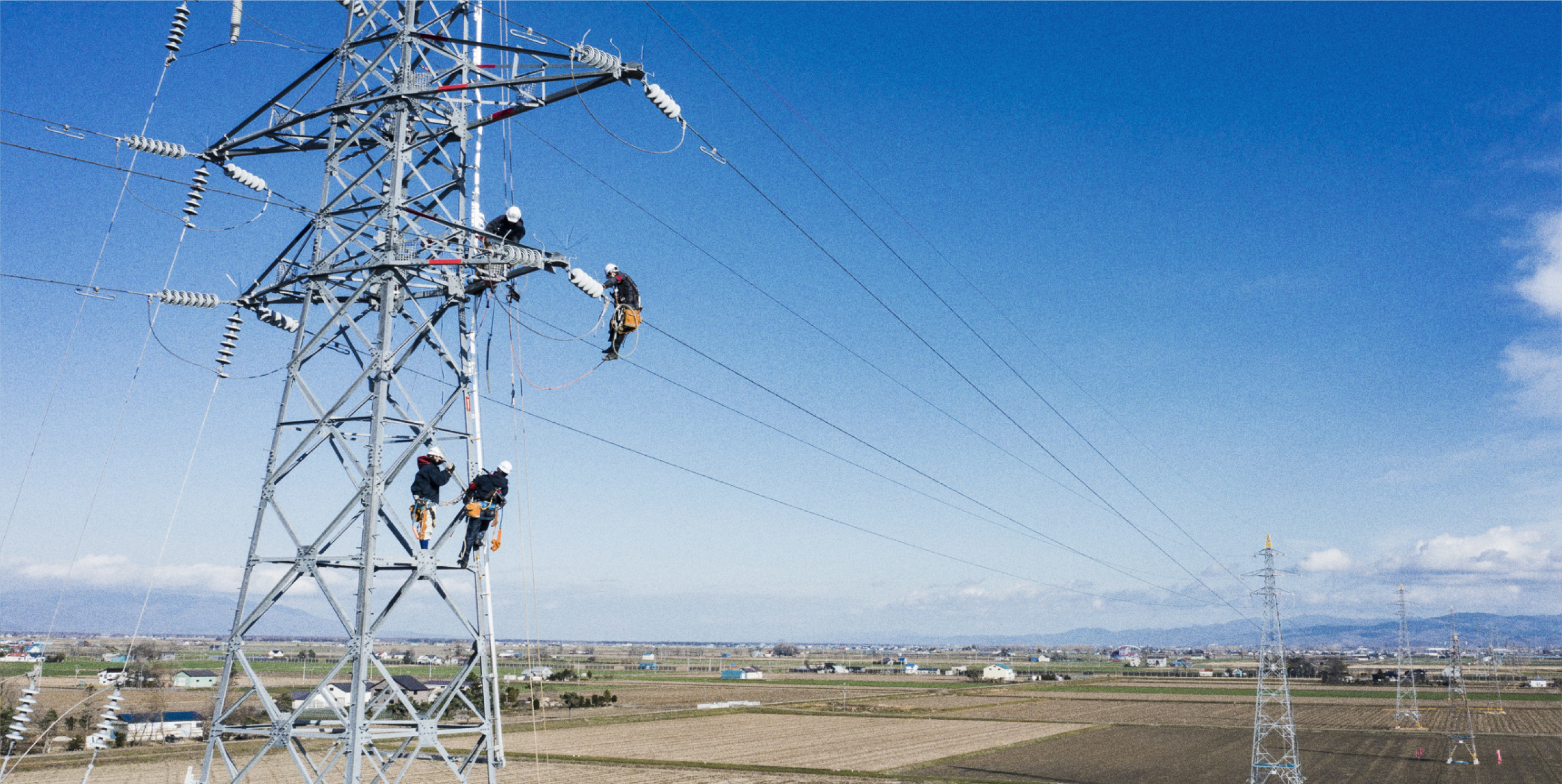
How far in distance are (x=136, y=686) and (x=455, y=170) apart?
13582cm

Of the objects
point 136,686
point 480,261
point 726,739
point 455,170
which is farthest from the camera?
point 136,686

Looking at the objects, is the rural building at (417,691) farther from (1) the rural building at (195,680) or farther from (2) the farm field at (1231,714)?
(2) the farm field at (1231,714)

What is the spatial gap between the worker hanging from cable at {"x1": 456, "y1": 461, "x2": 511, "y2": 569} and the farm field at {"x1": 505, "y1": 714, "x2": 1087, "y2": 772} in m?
49.1

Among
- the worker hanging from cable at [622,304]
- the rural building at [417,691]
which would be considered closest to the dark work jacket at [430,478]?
the worker hanging from cable at [622,304]

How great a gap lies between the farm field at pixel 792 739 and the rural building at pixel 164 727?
74.5 ft

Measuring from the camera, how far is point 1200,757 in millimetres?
69125

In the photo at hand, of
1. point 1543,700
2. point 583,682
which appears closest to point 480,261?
point 583,682

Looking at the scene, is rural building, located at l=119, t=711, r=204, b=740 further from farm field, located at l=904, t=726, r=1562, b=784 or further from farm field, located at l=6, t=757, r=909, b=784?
farm field, located at l=904, t=726, r=1562, b=784

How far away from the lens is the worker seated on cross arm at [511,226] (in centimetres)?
1625

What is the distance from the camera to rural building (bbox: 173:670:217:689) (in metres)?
113

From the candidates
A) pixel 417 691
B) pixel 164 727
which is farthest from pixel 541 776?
pixel 164 727

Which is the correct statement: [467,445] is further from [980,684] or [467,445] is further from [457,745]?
[980,684]

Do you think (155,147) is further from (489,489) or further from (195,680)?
(195,680)

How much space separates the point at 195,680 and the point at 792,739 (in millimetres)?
80306
